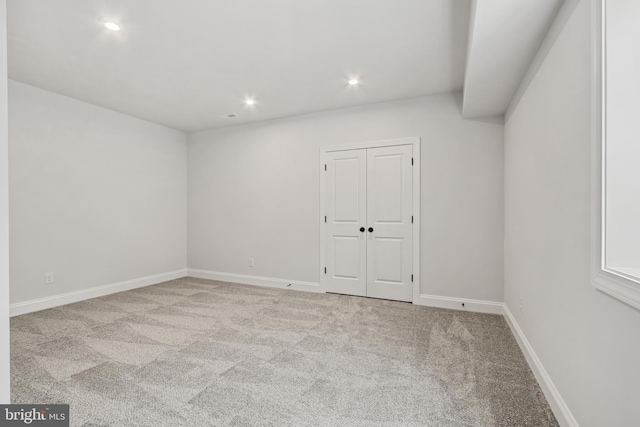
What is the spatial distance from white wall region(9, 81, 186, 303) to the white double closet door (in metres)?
2.88

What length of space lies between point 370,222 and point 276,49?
8.07 ft

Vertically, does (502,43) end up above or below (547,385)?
above

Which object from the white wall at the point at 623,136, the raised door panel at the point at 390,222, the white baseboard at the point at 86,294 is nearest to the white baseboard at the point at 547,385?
the white wall at the point at 623,136

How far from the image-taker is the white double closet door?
4.19m

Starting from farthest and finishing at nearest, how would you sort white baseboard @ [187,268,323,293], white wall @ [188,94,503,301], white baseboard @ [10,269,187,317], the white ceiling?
white baseboard @ [187,268,323,293], white wall @ [188,94,503,301], white baseboard @ [10,269,187,317], the white ceiling

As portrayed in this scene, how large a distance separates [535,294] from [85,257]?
516 centimetres

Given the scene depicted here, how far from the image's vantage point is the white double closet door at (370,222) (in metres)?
4.19

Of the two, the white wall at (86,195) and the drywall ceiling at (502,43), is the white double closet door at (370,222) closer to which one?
the drywall ceiling at (502,43)

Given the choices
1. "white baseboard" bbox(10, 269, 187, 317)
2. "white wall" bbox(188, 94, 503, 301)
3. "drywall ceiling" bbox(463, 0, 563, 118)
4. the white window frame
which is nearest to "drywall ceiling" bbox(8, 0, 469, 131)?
"drywall ceiling" bbox(463, 0, 563, 118)

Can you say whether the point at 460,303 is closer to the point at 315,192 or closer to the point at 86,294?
the point at 315,192

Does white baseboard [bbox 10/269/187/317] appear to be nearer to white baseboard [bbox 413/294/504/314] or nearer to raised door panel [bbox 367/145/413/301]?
raised door panel [bbox 367/145/413/301]

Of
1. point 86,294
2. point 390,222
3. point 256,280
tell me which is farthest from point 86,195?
point 390,222

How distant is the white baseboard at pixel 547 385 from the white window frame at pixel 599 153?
83 cm

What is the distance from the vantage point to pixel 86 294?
429cm
